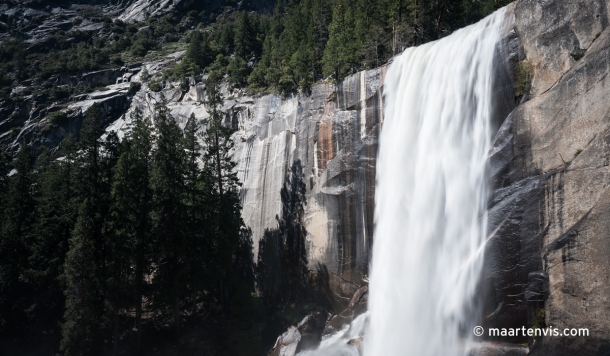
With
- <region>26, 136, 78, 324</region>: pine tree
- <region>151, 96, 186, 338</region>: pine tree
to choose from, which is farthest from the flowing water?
<region>26, 136, 78, 324</region>: pine tree

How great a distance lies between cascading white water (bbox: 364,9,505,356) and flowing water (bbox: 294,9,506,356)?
0.15 ft

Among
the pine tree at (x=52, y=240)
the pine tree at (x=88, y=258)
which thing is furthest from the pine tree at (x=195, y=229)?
the pine tree at (x=52, y=240)

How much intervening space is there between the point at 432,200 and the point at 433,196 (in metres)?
0.19

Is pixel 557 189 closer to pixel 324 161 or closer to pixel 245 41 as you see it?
pixel 324 161

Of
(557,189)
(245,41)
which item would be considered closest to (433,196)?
(557,189)

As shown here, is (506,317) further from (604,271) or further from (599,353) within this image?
(604,271)

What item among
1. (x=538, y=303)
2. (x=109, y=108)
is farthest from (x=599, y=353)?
(x=109, y=108)

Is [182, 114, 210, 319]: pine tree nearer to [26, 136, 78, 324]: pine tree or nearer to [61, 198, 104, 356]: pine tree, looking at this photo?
[61, 198, 104, 356]: pine tree

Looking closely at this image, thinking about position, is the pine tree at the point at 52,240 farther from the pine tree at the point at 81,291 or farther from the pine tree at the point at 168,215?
the pine tree at the point at 168,215

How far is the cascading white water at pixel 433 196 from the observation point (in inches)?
579

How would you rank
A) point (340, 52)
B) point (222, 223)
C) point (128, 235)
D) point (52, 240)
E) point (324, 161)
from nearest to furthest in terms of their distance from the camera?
point (128, 235) < point (52, 240) < point (222, 223) < point (324, 161) < point (340, 52)

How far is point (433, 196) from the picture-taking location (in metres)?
17.1

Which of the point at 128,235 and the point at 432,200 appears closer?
the point at 432,200

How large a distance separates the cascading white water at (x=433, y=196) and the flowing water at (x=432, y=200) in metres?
0.05
